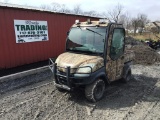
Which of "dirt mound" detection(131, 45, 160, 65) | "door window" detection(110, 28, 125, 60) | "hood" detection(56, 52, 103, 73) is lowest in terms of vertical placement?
"dirt mound" detection(131, 45, 160, 65)

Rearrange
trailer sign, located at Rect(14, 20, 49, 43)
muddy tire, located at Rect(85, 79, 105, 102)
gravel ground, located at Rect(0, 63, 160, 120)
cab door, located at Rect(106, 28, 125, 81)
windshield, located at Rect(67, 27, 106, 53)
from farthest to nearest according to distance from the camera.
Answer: trailer sign, located at Rect(14, 20, 49, 43) → cab door, located at Rect(106, 28, 125, 81) → windshield, located at Rect(67, 27, 106, 53) → muddy tire, located at Rect(85, 79, 105, 102) → gravel ground, located at Rect(0, 63, 160, 120)

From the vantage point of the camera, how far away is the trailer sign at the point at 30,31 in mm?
9812

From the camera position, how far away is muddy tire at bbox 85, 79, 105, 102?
575 cm

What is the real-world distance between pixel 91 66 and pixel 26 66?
569 cm

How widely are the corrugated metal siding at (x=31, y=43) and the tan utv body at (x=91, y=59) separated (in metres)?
3.88

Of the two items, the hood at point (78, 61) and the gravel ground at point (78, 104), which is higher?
the hood at point (78, 61)

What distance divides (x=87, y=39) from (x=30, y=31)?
503 centimetres

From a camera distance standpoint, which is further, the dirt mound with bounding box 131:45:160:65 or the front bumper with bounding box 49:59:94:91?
the dirt mound with bounding box 131:45:160:65

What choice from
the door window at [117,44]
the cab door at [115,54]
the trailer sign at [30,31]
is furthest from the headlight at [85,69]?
the trailer sign at [30,31]

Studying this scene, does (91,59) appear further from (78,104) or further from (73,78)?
(78,104)

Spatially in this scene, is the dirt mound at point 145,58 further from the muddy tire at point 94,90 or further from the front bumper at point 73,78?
the front bumper at point 73,78

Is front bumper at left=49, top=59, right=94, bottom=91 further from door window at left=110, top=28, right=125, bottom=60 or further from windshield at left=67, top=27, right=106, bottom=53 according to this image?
door window at left=110, top=28, right=125, bottom=60

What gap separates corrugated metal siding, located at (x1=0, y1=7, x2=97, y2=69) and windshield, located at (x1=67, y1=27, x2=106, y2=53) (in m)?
3.92

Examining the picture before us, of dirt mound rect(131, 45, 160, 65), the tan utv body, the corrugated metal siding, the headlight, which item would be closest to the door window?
the tan utv body
